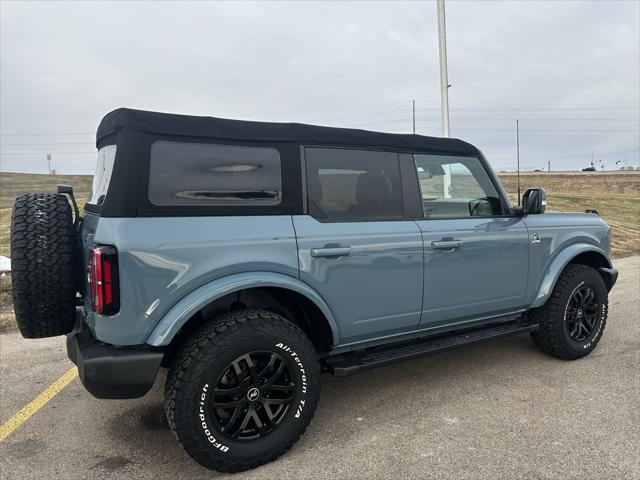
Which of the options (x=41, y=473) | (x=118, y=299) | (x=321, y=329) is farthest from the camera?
(x=321, y=329)

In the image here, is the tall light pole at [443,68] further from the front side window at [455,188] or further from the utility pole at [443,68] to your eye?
the front side window at [455,188]

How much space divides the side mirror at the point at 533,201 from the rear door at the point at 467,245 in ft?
0.37

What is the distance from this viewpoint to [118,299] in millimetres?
2342

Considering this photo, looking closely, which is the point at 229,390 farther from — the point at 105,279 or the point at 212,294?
the point at 105,279

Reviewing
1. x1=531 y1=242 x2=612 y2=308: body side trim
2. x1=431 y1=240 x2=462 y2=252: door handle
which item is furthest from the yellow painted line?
x1=531 y1=242 x2=612 y2=308: body side trim

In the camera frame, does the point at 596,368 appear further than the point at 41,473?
Yes

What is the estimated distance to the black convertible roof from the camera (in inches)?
98.9

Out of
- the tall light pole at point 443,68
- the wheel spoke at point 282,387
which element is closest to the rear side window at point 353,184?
the wheel spoke at point 282,387

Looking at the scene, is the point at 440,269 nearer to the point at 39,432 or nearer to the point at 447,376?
the point at 447,376

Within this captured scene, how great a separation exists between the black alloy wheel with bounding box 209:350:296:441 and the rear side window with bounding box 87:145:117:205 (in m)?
1.19

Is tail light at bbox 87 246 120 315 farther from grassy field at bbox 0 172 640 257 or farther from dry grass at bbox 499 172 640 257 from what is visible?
dry grass at bbox 499 172 640 257

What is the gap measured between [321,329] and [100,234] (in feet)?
4.56

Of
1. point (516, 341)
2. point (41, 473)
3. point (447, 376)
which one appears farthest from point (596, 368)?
point (41, 473)

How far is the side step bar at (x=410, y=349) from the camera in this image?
300 centimetres
